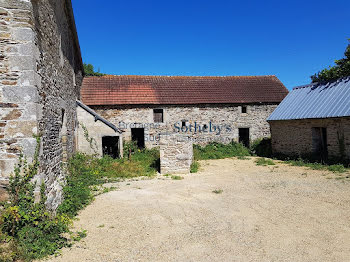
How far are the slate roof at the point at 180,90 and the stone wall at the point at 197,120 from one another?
43cm

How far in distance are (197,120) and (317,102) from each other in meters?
6.99

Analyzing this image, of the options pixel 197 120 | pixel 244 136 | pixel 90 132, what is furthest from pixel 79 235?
pixel 244 136

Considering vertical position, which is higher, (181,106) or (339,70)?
(339,70)

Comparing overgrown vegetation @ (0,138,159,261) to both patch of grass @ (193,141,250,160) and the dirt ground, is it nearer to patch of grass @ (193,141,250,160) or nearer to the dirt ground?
the dirt ground

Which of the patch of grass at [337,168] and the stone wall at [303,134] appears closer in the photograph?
the patch of grass at [337,168]

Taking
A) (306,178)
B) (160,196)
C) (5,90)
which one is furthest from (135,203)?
(306,178)

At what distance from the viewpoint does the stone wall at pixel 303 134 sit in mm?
10641

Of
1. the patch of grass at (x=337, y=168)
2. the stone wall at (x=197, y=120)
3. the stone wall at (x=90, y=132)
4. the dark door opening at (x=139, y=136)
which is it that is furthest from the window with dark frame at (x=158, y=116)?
the patch of grass at (x=337, y=168)

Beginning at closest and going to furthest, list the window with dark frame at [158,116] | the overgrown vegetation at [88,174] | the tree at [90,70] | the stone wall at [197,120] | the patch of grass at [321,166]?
the overgrown vegetation at [88,174] → the patch of grass at [321,166] → the stone wall at [197,120] → the window with dark frame at [158,116] → the tree at [90,70]

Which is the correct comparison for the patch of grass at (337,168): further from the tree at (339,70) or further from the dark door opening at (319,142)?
the tree at (339,70)

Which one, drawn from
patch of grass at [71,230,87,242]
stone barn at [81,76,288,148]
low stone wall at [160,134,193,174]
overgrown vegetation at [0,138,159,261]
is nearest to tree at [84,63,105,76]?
stone barn at [81,76,288,148]

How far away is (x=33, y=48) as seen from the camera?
4.42m

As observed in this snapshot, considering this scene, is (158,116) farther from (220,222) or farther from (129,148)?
(220,222)

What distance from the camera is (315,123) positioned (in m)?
11.8
